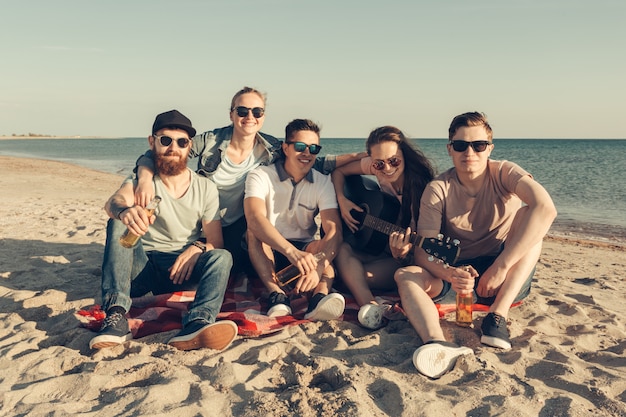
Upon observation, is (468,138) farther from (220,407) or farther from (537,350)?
(220,407)

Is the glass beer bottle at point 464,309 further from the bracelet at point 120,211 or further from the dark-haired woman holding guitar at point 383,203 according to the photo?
the bracelet at point 120,211

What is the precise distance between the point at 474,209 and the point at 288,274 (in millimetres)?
1735

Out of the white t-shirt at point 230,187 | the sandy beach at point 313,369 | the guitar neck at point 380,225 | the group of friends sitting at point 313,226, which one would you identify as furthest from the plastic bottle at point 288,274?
the white t-shirt at point 230,187

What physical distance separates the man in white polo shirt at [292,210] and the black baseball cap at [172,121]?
0.75m

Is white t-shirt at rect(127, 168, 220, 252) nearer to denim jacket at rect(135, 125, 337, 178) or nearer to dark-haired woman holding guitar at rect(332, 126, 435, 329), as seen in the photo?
denim jacket at rect(135, 125, 337, 178)

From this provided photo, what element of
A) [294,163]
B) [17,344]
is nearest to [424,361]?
[294,163]

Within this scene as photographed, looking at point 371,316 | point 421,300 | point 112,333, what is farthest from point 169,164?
point 421,300

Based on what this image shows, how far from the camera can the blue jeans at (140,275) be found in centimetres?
387

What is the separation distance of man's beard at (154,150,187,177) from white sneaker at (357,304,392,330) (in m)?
2.03

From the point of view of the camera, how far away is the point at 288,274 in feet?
15.1

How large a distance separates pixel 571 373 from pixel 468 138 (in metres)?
1.92

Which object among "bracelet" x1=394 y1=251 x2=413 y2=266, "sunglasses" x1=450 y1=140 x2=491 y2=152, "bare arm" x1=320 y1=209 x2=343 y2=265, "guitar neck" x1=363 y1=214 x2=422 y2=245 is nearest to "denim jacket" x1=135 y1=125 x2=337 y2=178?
"bare arm" x1=320 y1=209 x2=343 y2=265

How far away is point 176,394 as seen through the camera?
300 centimetres

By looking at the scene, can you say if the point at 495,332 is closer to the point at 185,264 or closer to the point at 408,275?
the point at 408,275
